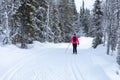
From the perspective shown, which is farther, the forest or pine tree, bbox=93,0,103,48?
pine tree, bbox=93,0,103,48

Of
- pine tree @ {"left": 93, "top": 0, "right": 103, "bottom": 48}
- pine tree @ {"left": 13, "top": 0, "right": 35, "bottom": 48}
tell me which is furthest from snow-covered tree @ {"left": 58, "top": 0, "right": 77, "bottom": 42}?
pine tree @ {"left": 13, "top": 0, "right": 35, "bottom": 48}

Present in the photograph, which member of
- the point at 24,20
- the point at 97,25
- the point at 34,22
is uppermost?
the point at 24,20

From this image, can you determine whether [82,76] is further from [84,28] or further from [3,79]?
[84,28]

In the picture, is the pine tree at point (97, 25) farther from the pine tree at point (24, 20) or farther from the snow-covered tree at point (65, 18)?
the snow-covered tree at point (65, 18)

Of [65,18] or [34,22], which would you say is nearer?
[34,22]

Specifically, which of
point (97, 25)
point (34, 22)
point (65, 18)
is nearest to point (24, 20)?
point (34, 22)

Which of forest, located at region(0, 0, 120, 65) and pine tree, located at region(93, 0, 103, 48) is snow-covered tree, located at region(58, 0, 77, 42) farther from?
pine tree, located at region(93, 0, 103, 48)

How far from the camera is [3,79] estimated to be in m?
9.83

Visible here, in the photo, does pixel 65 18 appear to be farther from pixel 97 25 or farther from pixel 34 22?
pixel 34 22

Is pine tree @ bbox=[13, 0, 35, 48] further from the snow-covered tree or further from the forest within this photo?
the snow-covered tree

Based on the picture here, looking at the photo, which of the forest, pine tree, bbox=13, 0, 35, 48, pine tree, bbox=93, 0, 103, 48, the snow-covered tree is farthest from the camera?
the snow-covered tree

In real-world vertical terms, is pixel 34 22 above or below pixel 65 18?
below

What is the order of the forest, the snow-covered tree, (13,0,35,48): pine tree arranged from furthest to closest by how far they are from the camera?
1. the snow-covered tree
2. (13,0,35,48): pine tree
3. the forest

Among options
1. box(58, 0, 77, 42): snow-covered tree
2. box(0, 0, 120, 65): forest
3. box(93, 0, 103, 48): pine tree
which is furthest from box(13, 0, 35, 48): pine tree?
box(58, 0, 77, 42): snow-covered tree
